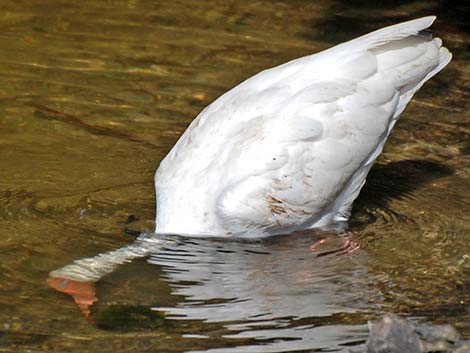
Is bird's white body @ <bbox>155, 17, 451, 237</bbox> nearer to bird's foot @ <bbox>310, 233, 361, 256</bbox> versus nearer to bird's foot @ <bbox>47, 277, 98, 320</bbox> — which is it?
bird's foot @ <bbox>310, 233, 361, 256</bbox>

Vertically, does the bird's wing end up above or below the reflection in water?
above

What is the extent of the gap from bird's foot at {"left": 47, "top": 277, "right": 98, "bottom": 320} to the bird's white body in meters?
0.89

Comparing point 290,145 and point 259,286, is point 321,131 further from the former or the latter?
point 259,286

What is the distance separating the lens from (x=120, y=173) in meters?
8.50

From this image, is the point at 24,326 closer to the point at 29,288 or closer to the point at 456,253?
the point at 29,288

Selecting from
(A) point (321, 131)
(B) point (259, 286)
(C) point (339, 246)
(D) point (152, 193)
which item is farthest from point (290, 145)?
(D) point (152, 193)

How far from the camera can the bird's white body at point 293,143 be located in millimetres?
7547

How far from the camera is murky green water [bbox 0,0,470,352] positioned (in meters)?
6.59

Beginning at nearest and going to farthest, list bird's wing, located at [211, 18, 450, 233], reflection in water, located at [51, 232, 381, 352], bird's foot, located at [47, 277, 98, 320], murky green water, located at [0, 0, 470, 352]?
reflection in water, located at [51, 232, 381, 352] → murky green water, located at [0, 0, 470, 352] → bird's foot, located at [47, 277, 98, 320] → bird's wing, located at [211, 18, 450, 233]

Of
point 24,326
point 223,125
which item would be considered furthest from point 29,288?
point 223,125

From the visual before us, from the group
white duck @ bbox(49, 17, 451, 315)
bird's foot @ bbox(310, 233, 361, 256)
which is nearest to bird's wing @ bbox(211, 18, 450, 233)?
white duck @ bbox(49, 17, 451, 315)

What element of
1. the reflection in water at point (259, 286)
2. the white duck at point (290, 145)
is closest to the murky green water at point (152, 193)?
the reflection in water at point (259, 286)

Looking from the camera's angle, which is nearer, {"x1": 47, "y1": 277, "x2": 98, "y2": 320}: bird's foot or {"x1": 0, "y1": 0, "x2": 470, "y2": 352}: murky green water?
{"x1": 0, "y1": 0, "x2": 470, "y2": 352}: murky green water

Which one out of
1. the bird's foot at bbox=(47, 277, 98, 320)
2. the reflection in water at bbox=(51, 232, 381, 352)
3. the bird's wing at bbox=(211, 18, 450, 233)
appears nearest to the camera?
the reflection in water at bbox=(51, 232, 381, 352)
